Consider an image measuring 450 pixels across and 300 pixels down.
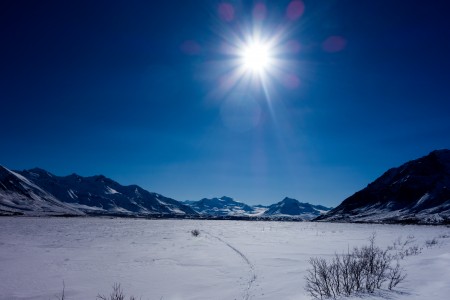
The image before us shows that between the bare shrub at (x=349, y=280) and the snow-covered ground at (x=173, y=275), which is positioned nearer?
the bare shrub at (x=349, y=280)

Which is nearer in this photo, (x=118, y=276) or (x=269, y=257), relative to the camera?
(x=118, y=276)

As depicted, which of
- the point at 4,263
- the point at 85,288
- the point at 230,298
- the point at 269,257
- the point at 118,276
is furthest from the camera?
the point at 269,257

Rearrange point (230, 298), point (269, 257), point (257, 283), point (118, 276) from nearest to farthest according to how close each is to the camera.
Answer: point (230, 298) → point (257, 283) → point (118, 276) → point (269, 257)

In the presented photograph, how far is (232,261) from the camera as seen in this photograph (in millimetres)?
17891

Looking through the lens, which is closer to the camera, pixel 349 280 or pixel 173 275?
pixel 349 280

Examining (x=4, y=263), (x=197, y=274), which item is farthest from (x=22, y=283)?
(x=197, y=274)

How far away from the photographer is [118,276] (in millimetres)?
13742

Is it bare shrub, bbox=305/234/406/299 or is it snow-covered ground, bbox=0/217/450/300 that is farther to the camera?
snow-covered ground, bbox=0/217/450/300

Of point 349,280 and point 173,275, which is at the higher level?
point 349,280

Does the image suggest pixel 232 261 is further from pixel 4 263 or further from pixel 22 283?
pixel 4 263

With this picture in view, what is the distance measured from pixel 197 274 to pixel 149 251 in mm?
8005

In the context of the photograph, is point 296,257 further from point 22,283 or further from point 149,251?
point 22,283

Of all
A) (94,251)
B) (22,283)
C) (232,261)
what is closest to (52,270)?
(22,283)

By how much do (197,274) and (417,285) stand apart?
855cm
